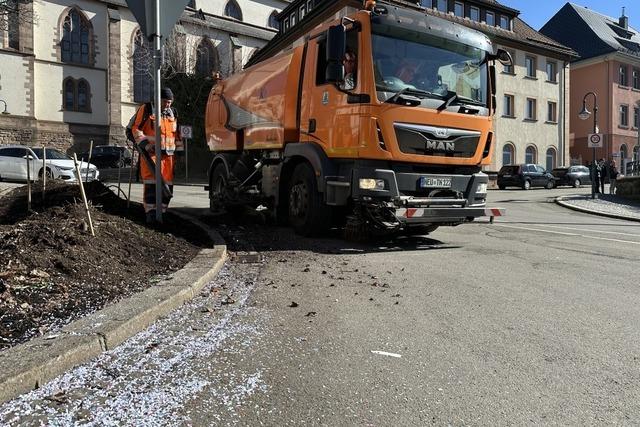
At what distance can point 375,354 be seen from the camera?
12.1ft

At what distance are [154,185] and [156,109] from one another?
1.09 m

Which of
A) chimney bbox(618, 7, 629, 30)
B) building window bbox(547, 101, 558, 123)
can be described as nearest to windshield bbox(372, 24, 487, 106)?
building window bbox(547, 101, 558, 123)

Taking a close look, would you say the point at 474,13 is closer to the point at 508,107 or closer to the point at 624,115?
the point at 508,107

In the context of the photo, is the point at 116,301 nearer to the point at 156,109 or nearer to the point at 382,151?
the point at 156,109

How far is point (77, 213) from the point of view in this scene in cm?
617

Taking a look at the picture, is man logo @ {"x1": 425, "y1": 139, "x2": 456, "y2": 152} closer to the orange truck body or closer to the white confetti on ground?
the orange truck body

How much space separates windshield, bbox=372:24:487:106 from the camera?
24.2 ft

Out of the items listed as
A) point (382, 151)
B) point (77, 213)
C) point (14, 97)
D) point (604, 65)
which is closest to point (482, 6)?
point (604, 65)

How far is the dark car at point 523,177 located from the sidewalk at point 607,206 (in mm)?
9371

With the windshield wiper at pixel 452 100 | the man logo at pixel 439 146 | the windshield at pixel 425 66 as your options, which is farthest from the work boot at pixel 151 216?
the windshield wiper at pixel 452 100

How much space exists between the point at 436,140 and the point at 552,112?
3875 cm

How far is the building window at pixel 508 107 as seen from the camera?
38969 mm

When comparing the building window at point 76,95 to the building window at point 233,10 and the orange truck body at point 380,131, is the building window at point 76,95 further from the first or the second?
the orange truck body at point 380,131

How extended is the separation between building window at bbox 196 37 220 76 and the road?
35824 mm
